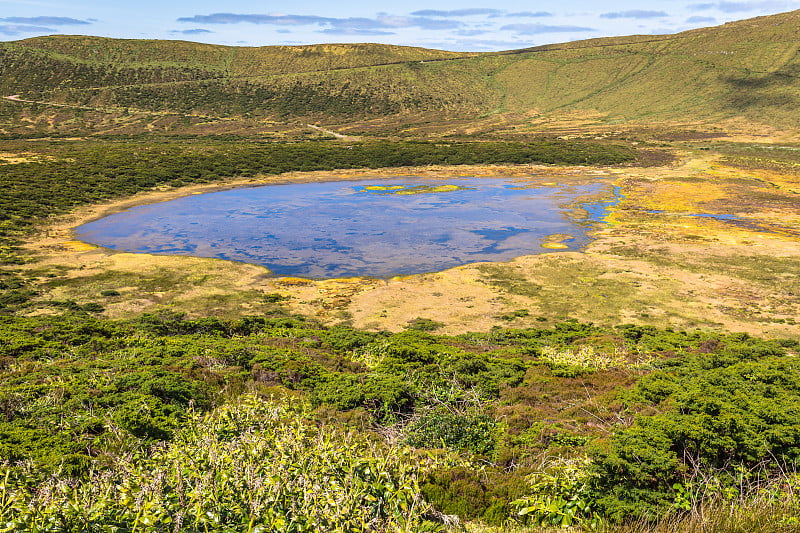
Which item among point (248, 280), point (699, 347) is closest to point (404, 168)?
point (248, 280)

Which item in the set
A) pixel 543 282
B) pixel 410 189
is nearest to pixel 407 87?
pixel 410 189

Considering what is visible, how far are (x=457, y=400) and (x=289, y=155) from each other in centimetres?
8441

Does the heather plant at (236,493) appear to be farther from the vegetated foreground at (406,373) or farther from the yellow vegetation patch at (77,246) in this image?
the yellow vegetation patch at (77,246)

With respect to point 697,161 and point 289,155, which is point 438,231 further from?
point 697,161

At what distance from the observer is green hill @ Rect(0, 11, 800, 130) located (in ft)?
529

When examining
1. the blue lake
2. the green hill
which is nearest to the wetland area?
the blue lake

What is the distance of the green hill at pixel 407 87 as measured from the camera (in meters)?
161

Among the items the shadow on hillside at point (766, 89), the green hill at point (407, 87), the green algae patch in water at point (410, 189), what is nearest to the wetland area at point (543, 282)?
the green algae patch in water at point (410, 189)

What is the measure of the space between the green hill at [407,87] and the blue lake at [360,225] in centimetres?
9550

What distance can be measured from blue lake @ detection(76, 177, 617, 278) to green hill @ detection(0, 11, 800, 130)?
95500 mm

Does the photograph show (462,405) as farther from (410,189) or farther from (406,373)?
(410,189)

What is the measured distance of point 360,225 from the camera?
55.4 m

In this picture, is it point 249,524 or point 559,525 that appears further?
point 559,525

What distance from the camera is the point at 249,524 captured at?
709cm
